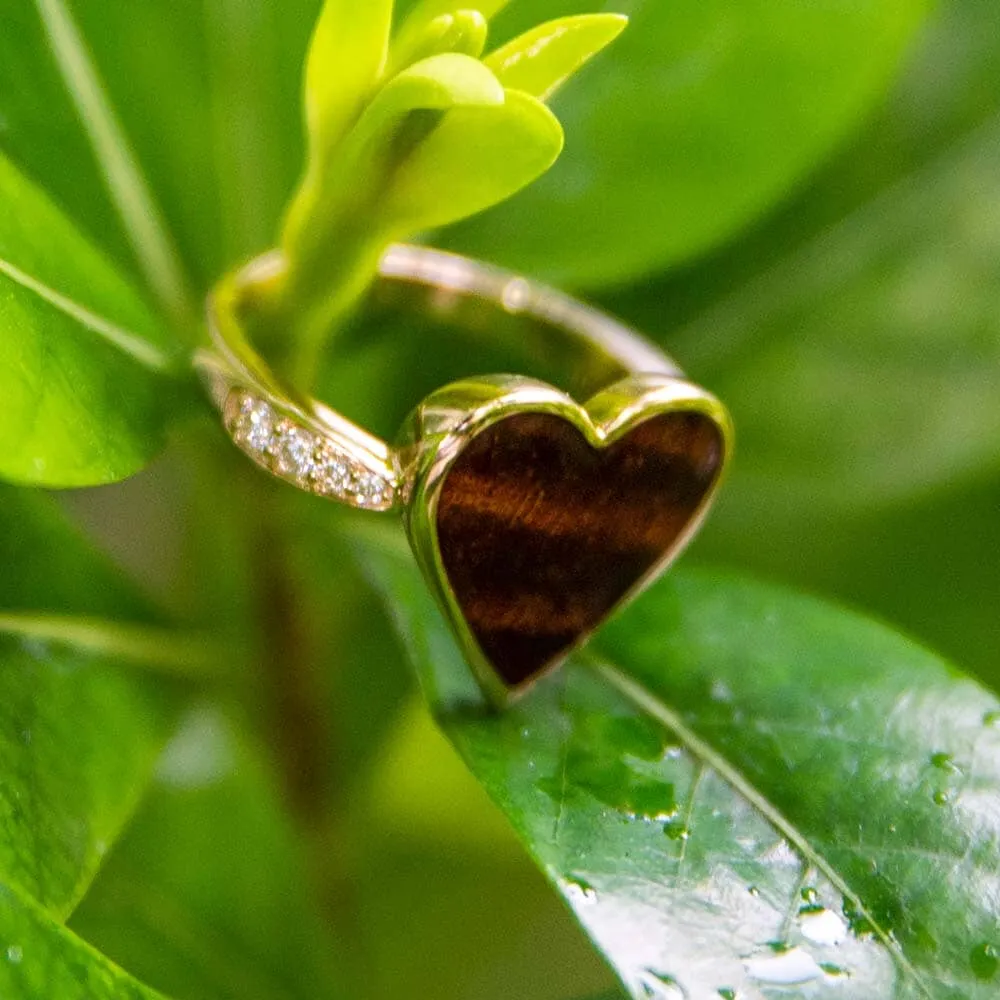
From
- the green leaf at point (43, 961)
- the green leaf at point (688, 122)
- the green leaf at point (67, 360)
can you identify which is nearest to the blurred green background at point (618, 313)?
the green leaf at point (688, 122)

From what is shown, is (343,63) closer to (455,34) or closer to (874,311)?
(455,34)

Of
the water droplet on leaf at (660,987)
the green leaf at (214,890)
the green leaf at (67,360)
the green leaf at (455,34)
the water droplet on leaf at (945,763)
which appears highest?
the green leaf at (455,34)

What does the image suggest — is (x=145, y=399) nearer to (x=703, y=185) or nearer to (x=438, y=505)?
(x=438, y=505)

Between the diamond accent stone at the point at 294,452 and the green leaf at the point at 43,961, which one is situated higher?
the diamond accent stone at the point at 294,452

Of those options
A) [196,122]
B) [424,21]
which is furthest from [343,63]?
[196,122]

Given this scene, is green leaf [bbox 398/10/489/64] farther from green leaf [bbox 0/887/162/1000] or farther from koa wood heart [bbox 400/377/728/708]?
green leaf [bbox 0/887/162/1000]

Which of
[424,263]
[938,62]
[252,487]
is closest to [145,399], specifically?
[252,487]

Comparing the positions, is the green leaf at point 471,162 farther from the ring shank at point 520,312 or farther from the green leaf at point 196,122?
the green leaf at point 196,122
